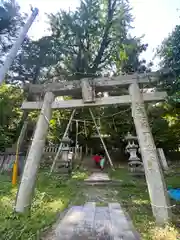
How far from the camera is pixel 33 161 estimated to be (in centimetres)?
377

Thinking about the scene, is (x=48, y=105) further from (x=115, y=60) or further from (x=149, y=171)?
(x=115, y=60)

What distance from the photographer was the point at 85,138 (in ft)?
48.0

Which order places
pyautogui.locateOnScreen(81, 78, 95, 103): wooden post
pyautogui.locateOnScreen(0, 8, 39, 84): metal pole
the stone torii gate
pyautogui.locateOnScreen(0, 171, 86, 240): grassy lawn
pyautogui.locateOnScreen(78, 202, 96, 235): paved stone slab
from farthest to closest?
pyautogui.locateOnScreen(0, 8, 39, 84): metal pole
pyautogui.locateOnScreen(81, 78, 95, 103): wooden post
the stone torii gate
pyautogui.locateOnScreen(78, 202, 96, 235): paved stone slab
pyautogui.locateOnScreen(0, 171, 86, 240): grassy lawn

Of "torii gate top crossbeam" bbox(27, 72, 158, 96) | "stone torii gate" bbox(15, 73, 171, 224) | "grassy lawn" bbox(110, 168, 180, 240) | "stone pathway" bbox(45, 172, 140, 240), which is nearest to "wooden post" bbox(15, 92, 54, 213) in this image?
"stone torii gate" bbox(15, 73, 171, 224)

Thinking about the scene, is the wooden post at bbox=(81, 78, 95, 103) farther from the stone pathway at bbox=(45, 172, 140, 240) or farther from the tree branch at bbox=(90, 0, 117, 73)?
the tree branch at bbox=(90, 0, 117, 73)

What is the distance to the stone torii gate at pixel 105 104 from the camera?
3.29m

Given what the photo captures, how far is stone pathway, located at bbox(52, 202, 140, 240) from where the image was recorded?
2676mm

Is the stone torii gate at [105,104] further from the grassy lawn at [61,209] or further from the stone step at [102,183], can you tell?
the stone step at [102,183]

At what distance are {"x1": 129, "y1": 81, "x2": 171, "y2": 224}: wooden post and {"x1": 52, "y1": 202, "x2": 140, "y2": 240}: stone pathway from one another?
0.61 m

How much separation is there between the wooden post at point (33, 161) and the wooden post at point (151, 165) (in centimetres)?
203

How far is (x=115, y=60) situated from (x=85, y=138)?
6625 millimetres

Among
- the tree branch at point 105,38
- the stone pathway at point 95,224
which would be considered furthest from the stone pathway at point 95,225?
the tree branch at point 105,38

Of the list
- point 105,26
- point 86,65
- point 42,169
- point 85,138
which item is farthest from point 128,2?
point 42,169

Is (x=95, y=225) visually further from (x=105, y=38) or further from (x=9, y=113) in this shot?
(x=105, y=38)
